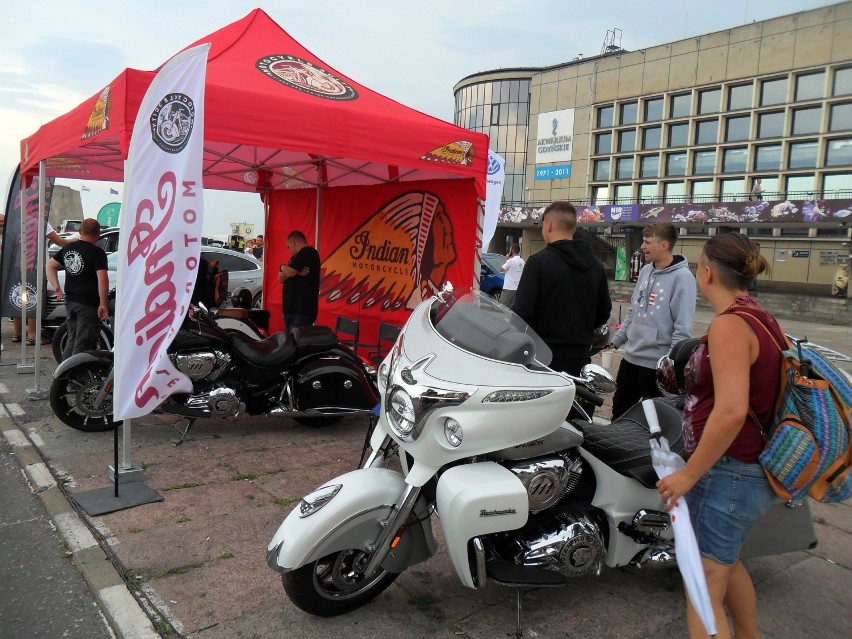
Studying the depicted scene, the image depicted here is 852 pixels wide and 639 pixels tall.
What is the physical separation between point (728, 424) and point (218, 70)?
15.3ft

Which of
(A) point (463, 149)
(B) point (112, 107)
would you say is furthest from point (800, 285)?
(B) point (112, 107)

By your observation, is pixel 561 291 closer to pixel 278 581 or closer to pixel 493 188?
pixel 278 581

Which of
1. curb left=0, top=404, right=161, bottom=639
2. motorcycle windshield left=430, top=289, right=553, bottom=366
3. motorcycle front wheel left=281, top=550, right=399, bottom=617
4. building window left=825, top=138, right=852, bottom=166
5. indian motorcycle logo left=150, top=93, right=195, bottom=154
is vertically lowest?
curb left=0, top=404, right=161, bottom=639

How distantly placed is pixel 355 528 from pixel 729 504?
141 centimetres

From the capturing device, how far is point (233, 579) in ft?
10.3

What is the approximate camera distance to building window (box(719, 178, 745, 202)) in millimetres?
41812

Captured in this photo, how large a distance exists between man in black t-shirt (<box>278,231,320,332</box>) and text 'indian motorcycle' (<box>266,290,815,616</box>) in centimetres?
452

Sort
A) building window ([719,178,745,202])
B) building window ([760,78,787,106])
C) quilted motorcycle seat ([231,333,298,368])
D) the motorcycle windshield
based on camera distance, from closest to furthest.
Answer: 1. the motorcycle windshield
2. quilted motorcycle seat ([231,333,298,368])
3. building window ([760,78,787,106])
4. building window ([719,178,745,202])

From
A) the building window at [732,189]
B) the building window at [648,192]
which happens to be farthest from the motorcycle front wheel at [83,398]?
the building window at [648,192]

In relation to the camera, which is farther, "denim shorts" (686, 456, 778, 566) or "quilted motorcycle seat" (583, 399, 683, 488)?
"quilted motorcycle seat" (583, 399, 683, 488)

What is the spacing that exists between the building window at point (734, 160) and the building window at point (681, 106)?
182 inches

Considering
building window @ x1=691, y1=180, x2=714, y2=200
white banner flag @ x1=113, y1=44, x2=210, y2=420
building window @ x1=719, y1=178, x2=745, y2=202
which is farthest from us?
building window @ x1=691, y1=180, x2=714, y2=200

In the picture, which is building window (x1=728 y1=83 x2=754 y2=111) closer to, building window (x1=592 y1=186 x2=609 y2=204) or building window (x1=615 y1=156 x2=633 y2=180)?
building window (x1=615 y1=156 x2=633 y2=180)

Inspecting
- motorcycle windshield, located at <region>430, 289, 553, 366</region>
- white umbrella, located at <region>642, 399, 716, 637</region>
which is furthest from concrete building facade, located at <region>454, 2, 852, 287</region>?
white umbrella, located at <region>642, 399, 716, 637</region>
